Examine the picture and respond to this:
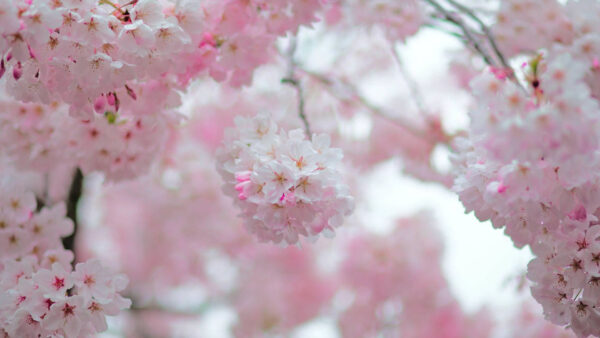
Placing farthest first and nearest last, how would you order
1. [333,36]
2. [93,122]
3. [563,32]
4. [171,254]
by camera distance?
[171,254], [333,36], [93,122], [563,32]

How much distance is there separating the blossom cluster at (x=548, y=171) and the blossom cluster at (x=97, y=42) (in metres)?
0.72

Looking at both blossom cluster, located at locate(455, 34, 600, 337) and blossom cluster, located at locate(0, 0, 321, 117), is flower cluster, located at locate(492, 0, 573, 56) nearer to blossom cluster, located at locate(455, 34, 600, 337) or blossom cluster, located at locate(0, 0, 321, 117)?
blossom cluster, located at locate(455, 34, 600, 337)

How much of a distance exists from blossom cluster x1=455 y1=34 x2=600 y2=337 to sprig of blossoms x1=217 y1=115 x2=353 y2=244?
30 cm

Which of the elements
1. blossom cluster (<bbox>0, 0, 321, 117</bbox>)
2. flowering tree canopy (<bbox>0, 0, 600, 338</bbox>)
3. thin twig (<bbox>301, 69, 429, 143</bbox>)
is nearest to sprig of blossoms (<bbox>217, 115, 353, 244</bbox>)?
flowering tree canopy (<bbox>0, 0, 600, 338</bbox>)

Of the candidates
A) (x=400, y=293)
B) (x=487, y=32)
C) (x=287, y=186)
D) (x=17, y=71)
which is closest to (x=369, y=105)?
(x=487, y=32)

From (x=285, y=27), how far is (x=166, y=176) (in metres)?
2.41

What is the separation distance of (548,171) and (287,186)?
1.76ft

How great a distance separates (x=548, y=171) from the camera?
3.92 feet

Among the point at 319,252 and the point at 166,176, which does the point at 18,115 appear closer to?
the point at 166,176

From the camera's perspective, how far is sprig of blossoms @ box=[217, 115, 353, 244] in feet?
4.33

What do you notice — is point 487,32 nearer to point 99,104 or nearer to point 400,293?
point 99,104

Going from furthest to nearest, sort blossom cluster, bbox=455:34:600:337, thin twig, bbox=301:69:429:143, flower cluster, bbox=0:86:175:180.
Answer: thin twig, bbox=301:69:429:143 < flower cluster, bbox=0:86:175:180 < blossom cluster, bbox=455:34:600:337

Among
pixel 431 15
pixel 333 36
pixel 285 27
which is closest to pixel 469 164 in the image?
pixel 285 27

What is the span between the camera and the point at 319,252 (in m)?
4.71
